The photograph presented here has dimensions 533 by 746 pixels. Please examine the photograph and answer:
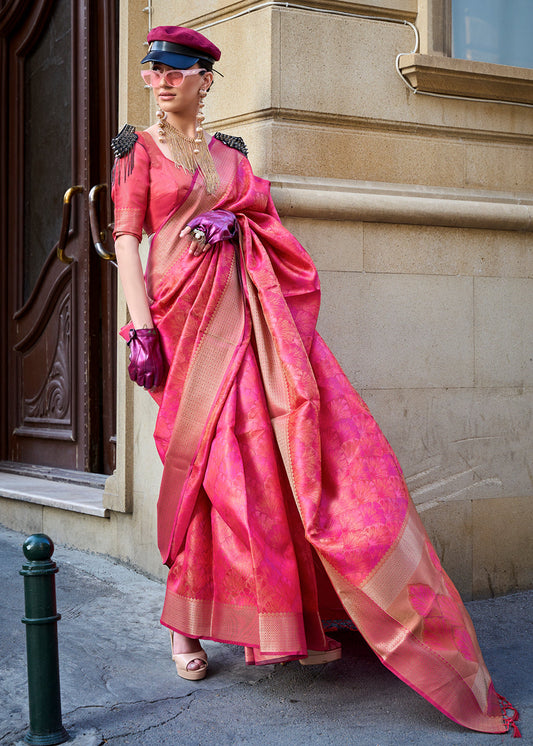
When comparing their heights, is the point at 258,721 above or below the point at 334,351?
below

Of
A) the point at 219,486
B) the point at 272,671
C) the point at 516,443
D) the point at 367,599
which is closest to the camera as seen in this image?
the point at 367,599

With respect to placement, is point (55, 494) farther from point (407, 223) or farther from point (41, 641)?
point (41, 641)

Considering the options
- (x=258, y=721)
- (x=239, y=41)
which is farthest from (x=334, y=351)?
(x=258, y=721)

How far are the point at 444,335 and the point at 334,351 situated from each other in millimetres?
612

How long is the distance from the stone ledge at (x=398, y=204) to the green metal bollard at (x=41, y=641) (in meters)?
2.08

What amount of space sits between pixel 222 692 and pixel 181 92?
2216 millimetres

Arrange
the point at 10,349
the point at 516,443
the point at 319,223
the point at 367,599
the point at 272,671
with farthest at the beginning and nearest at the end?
1. the point at 10,349
2. the point at 516,443
3. the point at 319,223
4. the point at 272,671
5. the point at 367,599

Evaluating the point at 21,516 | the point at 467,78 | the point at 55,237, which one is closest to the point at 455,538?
the point at 467,78

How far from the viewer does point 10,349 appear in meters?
7.14

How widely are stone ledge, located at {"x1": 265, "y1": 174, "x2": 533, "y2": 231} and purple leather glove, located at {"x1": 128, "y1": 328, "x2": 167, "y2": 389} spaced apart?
110 cm

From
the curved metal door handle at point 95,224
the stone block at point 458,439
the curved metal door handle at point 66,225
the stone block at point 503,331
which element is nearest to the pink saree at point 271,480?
the stone block at point 458,439

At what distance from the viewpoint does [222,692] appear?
324cm

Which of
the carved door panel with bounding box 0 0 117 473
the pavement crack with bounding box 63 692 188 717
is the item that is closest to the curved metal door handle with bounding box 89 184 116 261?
the carved door panel with bounding box 0 0 117 473

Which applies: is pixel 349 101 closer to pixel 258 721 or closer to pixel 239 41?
pixel 239 41
